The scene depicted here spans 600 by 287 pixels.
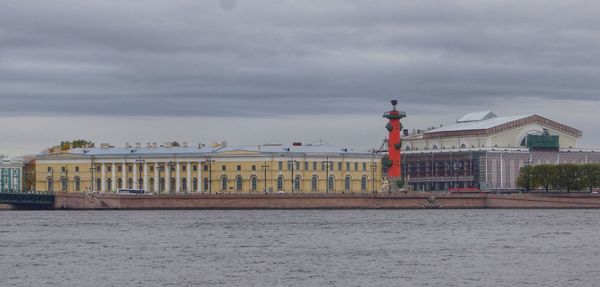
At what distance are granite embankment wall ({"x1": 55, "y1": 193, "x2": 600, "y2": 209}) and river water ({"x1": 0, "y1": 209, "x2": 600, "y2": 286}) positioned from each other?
15.3m

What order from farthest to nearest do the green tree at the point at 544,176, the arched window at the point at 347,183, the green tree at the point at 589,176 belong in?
the arched window at the point at 347,183 → the green tree at the point at 544,176 → the green tree at the point at 589,176

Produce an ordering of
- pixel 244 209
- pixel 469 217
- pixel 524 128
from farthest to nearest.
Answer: pixel 524 128 → pixel 244 209 → pixel 469 217

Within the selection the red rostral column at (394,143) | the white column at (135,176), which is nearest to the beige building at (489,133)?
the red rostral column at (394,143)

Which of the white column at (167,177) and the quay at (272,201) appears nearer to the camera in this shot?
the quay at (272,201)

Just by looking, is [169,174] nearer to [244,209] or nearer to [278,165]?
[278,165]

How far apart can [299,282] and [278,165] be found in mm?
67477

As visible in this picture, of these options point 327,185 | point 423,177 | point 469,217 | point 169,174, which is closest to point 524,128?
point 423,177

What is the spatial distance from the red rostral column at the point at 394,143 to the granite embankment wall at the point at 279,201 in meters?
4.43

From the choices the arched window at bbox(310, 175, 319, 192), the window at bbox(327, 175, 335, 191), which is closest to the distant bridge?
the arched window at bbox(310, 175, 319, 192)

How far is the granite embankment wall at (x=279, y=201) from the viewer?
295ft

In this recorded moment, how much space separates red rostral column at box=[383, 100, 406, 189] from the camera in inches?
3831

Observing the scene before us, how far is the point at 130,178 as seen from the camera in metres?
108

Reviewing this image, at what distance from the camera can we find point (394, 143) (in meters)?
97.2

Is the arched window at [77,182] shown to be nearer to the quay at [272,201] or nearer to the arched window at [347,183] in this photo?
the quay at [272,201]
